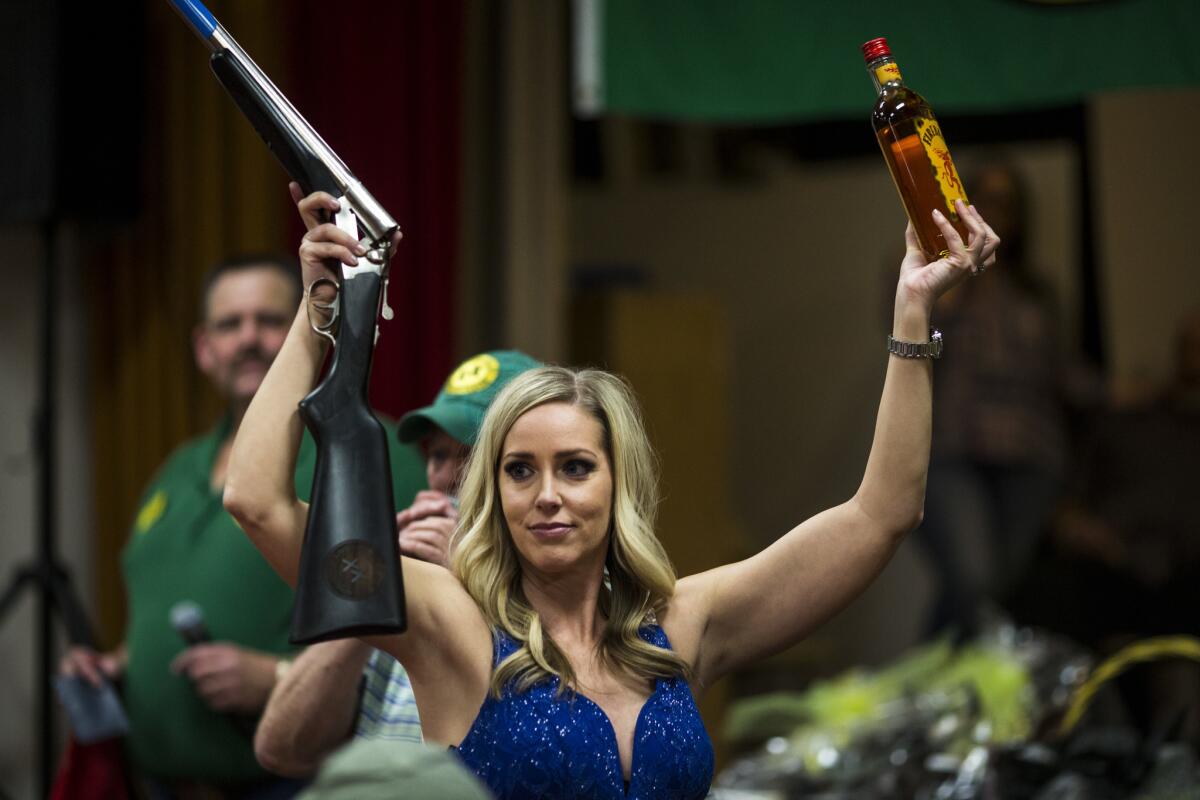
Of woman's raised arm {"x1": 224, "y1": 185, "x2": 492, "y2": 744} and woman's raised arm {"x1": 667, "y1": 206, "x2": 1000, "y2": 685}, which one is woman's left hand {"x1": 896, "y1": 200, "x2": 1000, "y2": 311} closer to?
woman's raised arm {"x1": 667, "y1": 206, "x2": 1000, "y2": 685}

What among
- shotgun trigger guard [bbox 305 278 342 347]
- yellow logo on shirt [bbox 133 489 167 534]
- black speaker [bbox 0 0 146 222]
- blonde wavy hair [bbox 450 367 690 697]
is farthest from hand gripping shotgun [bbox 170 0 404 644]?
black speaker [bbox 0 0 146 222]

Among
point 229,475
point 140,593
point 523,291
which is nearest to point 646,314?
point 523,291

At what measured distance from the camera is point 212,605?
244 centimetres

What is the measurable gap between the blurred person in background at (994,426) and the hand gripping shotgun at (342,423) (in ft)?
9.25

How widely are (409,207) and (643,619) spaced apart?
2517 mm

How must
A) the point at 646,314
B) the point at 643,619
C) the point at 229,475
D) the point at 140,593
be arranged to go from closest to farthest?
the point at 229,475, the point at 643,619, the point at 140,593, the point at 646,314

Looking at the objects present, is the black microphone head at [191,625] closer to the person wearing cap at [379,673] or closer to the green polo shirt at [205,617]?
the green polo shirt at [205,617]

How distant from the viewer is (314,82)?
12.8 feet

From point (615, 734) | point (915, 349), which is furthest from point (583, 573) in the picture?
point (915, 349)

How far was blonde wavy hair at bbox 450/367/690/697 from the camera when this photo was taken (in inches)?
58.6

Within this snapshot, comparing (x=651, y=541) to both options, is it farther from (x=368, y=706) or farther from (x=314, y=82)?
(x=314, y=82)

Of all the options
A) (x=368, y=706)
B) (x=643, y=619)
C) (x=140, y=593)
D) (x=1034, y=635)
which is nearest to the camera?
(x=643, y=619)

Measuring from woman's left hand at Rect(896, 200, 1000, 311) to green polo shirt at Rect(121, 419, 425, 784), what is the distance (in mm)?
1030

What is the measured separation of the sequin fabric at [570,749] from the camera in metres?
1.39
